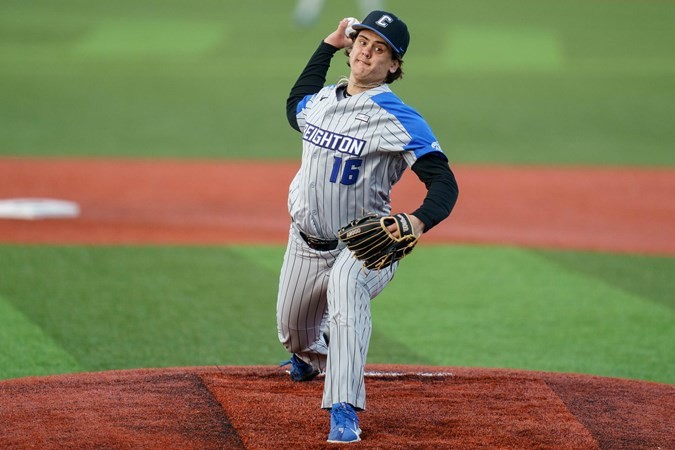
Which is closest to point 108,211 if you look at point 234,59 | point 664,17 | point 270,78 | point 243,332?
point 243,332

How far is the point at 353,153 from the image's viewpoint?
16.3ft

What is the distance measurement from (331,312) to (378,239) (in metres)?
0.42

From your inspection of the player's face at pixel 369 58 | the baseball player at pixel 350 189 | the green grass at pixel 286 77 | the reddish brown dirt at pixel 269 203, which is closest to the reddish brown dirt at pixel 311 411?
the baseball player at pixel 350 189

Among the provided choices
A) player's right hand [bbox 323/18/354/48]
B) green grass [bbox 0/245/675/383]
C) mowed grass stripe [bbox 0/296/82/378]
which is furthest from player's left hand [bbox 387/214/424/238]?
mowed grass stripe [bbox 0/296/82/378]

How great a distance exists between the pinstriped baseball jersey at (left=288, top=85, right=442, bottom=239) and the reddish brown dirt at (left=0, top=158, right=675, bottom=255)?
16.5 ft

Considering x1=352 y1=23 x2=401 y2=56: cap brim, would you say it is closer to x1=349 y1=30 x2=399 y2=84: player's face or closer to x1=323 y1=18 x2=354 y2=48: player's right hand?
x1=349 y1=30 x2=399 y2=84: player's face

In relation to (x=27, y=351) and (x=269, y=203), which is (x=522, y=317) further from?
(x=269, y=203)

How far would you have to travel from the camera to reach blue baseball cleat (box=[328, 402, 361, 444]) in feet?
15.2

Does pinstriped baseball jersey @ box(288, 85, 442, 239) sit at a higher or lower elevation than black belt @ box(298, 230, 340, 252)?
higher

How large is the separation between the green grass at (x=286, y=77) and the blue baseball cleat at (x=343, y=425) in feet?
34.1

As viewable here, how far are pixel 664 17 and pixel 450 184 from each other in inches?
1051

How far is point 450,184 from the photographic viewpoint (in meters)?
4.79

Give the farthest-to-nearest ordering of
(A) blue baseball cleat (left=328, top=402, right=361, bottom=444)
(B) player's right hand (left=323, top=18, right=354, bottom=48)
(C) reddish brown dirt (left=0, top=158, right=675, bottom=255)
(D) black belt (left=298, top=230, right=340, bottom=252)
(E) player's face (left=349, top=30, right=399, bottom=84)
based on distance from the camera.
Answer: (C) reddish brown dirt (left=0, top=158, right=675, bottom=255)
(B) player's right hand (left=323, top=18, right=354, bottom=48)
(D) black belt (left=298, top=230, right=340, bottom=252)
(E) player's face (left=349, top=30, right=399, bottom=84)
(A) blue baseball cleat (left=328, top=402, right=361, bottom=444)

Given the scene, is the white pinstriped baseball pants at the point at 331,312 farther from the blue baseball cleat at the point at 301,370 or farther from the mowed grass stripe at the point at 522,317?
the mowed grass stripe at the point at 522,317
